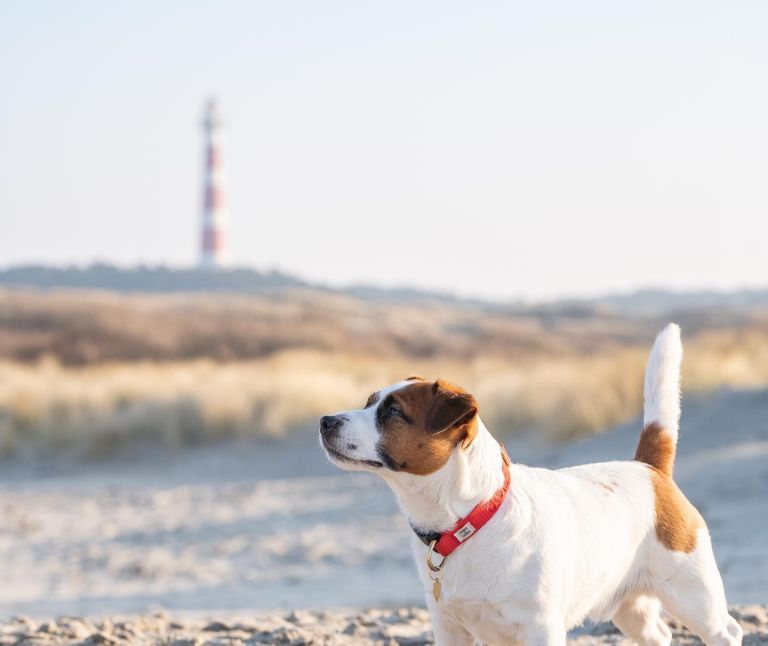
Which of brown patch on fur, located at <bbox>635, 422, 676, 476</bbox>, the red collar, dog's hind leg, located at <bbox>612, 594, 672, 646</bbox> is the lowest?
dog's hind leg, located at <bbox>612, 594, 672, 646</bbox>

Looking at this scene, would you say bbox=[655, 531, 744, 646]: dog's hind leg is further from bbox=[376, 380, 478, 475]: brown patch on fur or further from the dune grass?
the dune grass

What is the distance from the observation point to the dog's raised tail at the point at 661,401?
535 centimetres

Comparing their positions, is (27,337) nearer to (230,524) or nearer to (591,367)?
(591,367)

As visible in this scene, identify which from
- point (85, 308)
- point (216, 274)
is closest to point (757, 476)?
point (85, 308)

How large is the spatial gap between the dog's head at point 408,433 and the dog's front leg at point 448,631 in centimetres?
56

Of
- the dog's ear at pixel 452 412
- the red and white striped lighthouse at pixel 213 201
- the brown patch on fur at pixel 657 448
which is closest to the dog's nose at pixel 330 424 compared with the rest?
the dog's ear at pixel 452 412

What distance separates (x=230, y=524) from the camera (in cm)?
1393

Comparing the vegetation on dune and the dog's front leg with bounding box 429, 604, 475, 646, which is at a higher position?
the dog's front leg with bounding box 429, 604, 475, 646

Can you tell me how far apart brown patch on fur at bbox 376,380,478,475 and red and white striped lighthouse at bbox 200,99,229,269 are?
6252 cm

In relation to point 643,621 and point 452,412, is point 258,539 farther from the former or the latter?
point 452,412

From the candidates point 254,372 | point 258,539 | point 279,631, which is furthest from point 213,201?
point 279,631

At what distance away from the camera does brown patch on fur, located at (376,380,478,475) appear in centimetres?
434

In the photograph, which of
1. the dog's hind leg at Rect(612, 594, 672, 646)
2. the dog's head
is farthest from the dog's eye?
the dog's hind leg at Rect(612, 594, 672, 646)

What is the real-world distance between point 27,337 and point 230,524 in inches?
746
